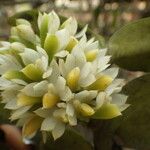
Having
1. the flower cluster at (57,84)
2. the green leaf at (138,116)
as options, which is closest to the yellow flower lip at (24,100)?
the flower cluster at (57,84)

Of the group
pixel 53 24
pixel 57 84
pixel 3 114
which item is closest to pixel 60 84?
pixel 57 84

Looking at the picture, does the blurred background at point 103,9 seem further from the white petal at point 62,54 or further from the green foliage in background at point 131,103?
the white petal at point 62,54

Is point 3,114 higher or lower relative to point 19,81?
lower

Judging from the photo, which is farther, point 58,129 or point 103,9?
point 103,9

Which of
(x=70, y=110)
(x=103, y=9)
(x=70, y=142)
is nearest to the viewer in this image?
(x=70, y=110)

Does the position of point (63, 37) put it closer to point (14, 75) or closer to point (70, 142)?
point (14, 75)
